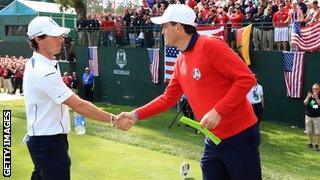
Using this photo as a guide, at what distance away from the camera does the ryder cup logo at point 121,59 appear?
24.9m

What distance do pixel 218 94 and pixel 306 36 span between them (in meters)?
12.6

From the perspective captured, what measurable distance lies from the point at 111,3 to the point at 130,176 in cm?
7028

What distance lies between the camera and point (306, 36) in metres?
16.1

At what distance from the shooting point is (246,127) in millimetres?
4348

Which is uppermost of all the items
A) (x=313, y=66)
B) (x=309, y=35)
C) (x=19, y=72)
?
(x=309, y=35)

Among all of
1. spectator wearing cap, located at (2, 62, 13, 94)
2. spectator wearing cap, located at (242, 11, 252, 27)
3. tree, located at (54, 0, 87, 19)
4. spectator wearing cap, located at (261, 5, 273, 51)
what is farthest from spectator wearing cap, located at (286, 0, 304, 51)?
spectator wearing cap, located at (2, 62, 13, 94)

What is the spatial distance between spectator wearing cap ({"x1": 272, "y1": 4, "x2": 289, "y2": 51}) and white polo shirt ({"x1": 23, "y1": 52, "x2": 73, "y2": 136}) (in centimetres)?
1319

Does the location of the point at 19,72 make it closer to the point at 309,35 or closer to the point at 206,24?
the point at 206,24

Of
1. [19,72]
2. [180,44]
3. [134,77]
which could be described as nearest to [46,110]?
[180,44]

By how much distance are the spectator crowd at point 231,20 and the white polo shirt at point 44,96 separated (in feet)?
41.6

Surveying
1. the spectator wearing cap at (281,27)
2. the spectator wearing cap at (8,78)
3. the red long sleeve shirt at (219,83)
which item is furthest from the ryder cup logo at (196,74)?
the spectator wearing cap at (8,78)

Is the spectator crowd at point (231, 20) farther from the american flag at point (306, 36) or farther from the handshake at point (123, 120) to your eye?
the handshake at point (123, 120)

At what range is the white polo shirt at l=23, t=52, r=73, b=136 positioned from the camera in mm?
4695

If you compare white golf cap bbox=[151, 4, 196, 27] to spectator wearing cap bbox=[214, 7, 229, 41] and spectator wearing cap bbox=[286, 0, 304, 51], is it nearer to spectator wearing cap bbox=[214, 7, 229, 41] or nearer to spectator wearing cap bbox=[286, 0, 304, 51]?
spectator wearing cap bbox=[286, 0, 304, 51]
